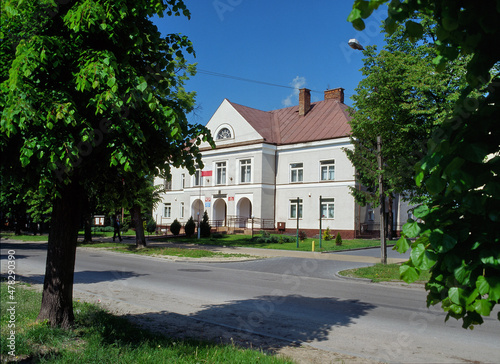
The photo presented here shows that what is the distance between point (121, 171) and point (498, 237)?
15.5 ft

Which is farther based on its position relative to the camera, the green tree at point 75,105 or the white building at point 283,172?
the white building at point 283,172

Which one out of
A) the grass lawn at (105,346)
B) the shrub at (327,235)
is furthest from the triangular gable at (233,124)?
the grass lawn at (105,346)

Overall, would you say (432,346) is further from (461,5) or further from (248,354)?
(461,5)

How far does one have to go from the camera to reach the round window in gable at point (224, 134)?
44.3m

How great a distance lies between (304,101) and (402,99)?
30.4 meters

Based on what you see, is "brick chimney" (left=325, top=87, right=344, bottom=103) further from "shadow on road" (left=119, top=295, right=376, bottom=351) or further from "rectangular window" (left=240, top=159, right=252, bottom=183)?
"shadow on road" (left=119, top=295, right=376, bottom=351)

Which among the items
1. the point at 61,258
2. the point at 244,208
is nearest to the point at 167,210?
the point at 244,208

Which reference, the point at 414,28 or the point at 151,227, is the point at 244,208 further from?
the point at 414,28

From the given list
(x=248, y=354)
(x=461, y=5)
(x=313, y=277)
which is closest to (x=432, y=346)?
(x=248, y=354)

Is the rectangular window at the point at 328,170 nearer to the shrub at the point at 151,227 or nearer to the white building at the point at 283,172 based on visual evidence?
the white building at the point at 283,172

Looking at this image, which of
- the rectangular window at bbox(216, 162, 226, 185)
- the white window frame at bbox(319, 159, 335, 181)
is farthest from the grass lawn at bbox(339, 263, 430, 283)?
the rectangular window at bbox(216, 162, 226, 185)

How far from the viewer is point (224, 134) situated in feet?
147

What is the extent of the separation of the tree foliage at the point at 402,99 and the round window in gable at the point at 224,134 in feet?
93.3

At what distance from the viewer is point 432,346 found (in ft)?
21.0
